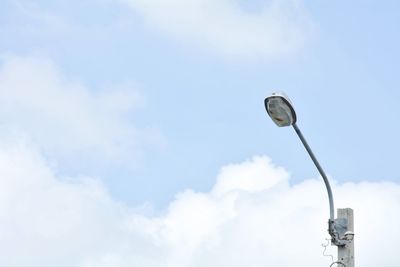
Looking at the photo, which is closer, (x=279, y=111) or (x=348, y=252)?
(x=279, y=111)

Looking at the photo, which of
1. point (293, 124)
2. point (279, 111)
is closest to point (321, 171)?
point (293, 124)

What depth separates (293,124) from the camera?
5.42 metres

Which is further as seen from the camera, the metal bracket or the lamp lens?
the metal bracket

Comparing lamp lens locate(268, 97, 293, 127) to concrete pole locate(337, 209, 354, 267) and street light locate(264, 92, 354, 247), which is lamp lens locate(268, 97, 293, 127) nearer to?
street light locate(264, 92, 354, 247)

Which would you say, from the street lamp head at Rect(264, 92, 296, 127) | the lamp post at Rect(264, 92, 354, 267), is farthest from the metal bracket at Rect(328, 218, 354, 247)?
the street lamp head at Rect(264, 92, 296, 127)

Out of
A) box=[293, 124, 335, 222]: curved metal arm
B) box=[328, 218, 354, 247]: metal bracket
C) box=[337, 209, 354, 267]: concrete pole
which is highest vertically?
box=[293, 124, 335, 222]: curved metal arm

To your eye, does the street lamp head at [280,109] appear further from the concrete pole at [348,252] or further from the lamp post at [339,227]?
the concrete pole at [348,252]

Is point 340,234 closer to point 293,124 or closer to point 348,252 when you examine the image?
point 348,252

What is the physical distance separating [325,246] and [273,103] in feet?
6.41

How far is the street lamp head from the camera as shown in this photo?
5180mm

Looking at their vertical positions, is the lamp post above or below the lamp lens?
below

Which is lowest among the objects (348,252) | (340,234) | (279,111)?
(348,252)

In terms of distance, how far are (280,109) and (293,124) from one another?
1.02 feet

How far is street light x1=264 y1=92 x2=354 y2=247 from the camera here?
205 inches
